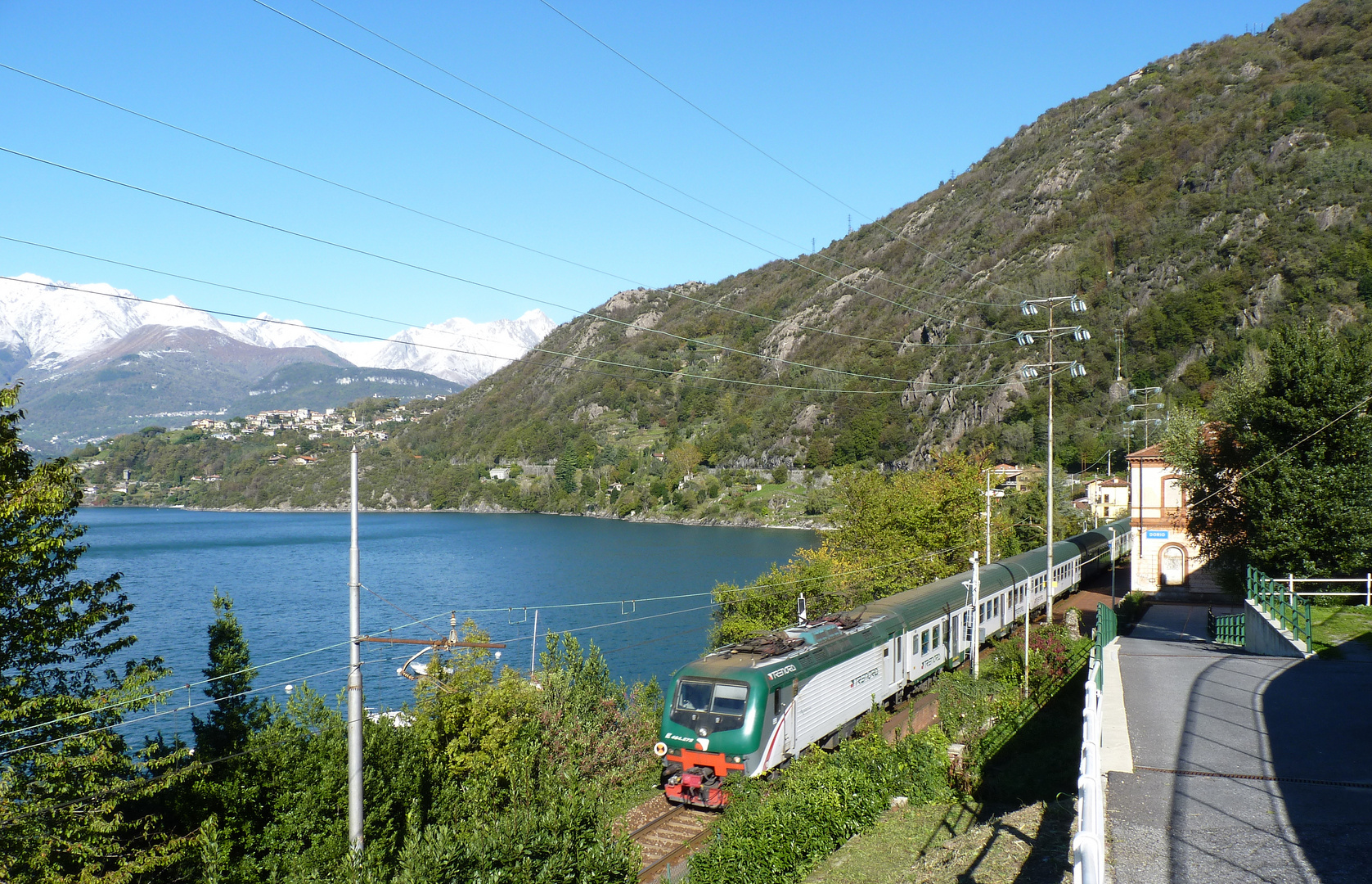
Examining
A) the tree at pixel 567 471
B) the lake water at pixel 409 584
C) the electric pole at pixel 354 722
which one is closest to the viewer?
the electric pole at pixel 354 722

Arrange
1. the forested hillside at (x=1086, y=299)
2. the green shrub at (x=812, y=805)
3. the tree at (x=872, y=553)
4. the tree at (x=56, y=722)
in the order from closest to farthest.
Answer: the green shrub at (x=812, y=805) → the tree at (x=56, y=722) → the tree at (x=872, y=553) → the forested hillside at (x=1086, y=299)

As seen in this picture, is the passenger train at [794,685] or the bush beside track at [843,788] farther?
the passenger train at [794,685]

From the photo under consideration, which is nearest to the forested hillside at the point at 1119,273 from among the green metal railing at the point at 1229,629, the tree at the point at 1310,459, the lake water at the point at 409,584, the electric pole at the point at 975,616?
the lake water at the point at 409,584

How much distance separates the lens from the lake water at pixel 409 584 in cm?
4206

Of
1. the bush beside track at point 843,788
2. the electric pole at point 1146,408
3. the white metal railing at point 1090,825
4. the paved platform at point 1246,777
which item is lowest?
the bush beside track at point 843,788

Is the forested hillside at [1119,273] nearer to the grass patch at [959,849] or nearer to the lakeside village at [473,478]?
the lakeside village at [473,478]

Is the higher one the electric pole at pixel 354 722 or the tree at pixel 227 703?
the electric pole at pixel 354 722

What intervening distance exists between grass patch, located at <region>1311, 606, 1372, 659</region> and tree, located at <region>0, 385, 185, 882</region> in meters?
20.2

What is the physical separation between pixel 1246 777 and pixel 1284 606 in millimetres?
11496

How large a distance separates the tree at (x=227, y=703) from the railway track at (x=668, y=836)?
34.2ft

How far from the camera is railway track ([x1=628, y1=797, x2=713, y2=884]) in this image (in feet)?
43.0

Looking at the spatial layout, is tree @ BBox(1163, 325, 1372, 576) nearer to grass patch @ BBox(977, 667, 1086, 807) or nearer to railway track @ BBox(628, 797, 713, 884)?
grass patch @ BBox(977, 667, 1086, 807)

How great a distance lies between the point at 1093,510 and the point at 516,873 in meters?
65.4

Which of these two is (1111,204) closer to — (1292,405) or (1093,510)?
(1093,510)
